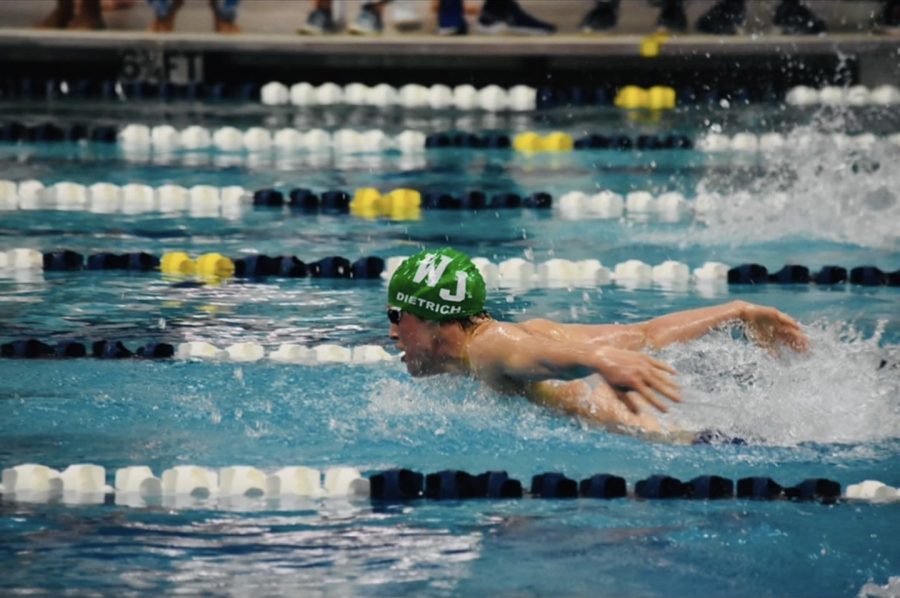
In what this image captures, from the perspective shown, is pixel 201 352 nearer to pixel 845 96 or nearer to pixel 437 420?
pixel 437 420

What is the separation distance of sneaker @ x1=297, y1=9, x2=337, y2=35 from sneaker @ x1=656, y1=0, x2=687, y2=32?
6.80ft

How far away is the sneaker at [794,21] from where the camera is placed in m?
10.7

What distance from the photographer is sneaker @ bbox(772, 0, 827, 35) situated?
1070cm

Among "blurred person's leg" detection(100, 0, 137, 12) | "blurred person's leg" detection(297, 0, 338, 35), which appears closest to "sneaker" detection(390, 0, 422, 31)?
"blurred person's leg" detection(297, 0, 338, 35)

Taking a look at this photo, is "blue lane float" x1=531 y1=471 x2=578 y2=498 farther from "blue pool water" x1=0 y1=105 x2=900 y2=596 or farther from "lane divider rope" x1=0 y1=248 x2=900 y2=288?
"lane divider rope" x1=0 y1=248 x2=900 y2=288

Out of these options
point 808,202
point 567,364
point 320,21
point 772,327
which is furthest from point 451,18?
point 567,364

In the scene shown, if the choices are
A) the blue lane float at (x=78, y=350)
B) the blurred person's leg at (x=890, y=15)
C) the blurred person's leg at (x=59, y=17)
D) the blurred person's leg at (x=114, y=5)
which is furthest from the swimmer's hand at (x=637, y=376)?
the blurred person's leg at (x=114, y=5)

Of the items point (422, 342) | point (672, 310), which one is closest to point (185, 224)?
point (672, 310)

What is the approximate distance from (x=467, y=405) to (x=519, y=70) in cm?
608

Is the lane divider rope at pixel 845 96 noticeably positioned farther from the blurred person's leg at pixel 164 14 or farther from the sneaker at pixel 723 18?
the blurred person's leg at pixel 164 14

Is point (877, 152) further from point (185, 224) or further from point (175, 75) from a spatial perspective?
point (175, 75)

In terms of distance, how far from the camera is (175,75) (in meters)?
10.4

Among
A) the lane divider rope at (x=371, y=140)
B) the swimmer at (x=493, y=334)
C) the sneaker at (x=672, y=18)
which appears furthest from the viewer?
the sneaker at (x=672, y=18)

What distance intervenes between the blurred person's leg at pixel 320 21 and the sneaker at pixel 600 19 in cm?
161
